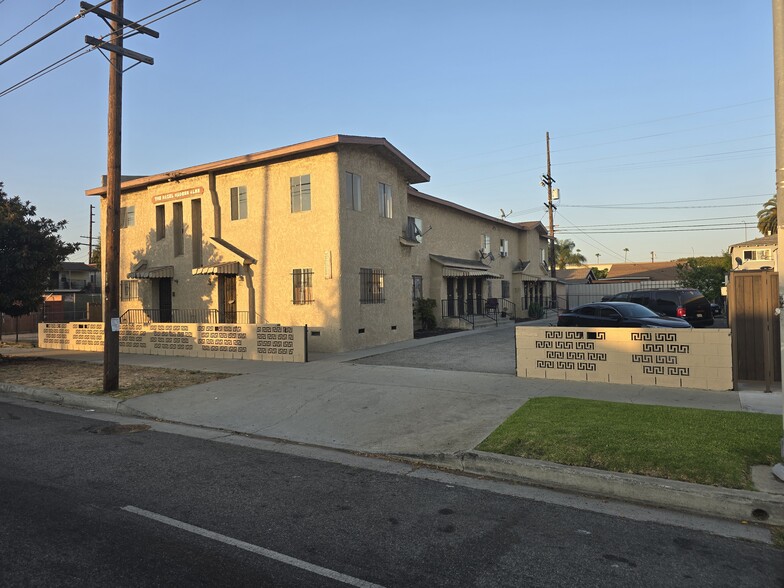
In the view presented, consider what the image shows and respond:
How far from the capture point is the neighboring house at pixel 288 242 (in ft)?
56.4

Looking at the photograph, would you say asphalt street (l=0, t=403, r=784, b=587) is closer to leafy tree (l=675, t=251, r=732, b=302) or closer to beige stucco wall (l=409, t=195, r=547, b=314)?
beige stucco wall (l=409, t=195, r=547, b=314)

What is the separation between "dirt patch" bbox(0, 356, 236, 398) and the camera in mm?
11977

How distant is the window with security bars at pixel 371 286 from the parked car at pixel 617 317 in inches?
243

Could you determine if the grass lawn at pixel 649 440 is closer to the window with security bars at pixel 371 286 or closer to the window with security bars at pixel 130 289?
the window with security bars at pixel 371 286

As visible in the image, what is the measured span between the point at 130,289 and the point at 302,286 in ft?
32.8

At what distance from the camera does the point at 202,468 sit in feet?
21.8

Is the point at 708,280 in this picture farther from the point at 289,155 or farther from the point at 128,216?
the point at 128,216

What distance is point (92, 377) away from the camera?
13688 mm

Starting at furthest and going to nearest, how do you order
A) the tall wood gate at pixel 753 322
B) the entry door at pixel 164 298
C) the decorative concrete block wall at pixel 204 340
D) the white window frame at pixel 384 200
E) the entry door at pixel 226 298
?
the entry door at pixel 164 298 → the entry door at pixel 226 298 → the white window frame at pixel 384 200 → the decorative concrete block wall at pixel 204 340 → the tall wood gate at pixel 753 322

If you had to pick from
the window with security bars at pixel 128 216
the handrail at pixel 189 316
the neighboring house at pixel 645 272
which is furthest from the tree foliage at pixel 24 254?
the neighboring house at pixel 645 272

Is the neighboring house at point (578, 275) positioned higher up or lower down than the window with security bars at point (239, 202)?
lower down

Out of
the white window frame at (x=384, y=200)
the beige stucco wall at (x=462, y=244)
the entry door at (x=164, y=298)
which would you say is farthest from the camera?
the beige stucco wall at (x=462, y=244)

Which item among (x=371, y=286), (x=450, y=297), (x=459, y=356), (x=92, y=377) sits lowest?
(x=92, y=377)

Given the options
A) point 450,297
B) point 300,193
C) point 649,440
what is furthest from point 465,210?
point 649,440
